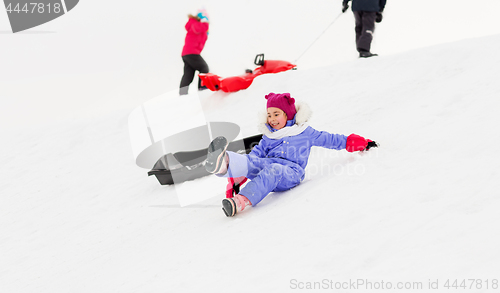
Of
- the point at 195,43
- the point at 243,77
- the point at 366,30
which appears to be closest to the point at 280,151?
the point at 243,77

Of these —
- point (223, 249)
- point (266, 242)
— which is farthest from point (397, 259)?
point (223, 249)

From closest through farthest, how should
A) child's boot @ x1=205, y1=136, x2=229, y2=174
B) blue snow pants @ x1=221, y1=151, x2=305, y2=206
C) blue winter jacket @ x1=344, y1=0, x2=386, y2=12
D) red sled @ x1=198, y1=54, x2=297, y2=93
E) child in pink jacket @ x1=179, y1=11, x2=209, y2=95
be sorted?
child's boot @ x1=205, y1=136, x2=229, y2=174 < blue snow pants @ x1=221, y1=151, x2=305, y2=206 < blue winter jacket @ x1=344, y1=0, x2=386, y2=12 < red sled @ x1=198, y1=54, x2=297, y2=93 < child in pink jacket @ x1=179, y1=11, x2=209, y2=95

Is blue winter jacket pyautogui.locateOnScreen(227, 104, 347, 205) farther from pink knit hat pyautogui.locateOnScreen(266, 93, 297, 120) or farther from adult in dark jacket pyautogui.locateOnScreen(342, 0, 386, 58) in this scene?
adult in dark jacket pyautogui.locateOnScreen(342, 0, 386, 58)

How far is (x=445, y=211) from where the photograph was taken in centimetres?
137

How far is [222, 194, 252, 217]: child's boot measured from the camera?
2010 millimetres

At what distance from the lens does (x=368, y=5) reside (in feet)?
16.7

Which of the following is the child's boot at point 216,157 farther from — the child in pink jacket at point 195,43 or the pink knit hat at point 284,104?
the child in pink jacket at point 195,43

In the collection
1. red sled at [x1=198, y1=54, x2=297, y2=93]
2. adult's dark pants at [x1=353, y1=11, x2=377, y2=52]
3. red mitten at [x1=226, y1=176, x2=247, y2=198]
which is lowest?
red mitten at [x1=226, y1=176, x2=247, y2=198]

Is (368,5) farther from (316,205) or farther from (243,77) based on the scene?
(316,205)

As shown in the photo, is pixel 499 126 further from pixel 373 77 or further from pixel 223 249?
pixel 373 77

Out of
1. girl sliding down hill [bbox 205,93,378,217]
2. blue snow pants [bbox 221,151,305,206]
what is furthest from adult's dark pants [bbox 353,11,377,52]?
blue snow pants [bbox 221,151,305,206]

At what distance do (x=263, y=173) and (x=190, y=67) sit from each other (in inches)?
170

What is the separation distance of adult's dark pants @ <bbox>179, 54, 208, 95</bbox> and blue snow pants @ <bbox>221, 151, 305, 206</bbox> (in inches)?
158

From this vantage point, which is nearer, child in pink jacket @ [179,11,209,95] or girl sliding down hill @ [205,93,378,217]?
girl sliding down hill @ [205,93,378,217]
